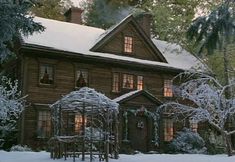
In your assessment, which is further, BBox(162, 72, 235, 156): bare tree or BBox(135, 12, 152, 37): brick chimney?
BBox(135, 12, 152, 37): brick chimney

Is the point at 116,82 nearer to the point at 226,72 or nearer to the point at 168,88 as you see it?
the point at 168,88

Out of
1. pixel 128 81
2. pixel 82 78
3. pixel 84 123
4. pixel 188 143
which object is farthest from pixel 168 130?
pixel 84 123

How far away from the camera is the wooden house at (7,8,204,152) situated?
24609 millimetres

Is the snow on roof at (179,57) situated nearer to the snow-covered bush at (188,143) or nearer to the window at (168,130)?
the window at (168,130)

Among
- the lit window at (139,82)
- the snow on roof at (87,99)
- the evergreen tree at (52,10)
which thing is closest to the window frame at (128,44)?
the lit window at (139,82)

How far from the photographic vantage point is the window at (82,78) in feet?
87.2

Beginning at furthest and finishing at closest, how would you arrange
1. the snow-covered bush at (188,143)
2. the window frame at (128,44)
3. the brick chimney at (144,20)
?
1. the brick chimney at (144,20)
2. the window frame at (128,44)
3. the snow-covered bush at (188,143)

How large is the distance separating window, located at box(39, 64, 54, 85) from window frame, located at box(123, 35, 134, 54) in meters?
5.87

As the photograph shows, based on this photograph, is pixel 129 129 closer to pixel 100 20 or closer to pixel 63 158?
pixel 63 158

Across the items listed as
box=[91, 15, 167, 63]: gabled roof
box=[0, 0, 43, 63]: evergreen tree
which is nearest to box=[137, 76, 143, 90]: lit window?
box=[91, 15, 167, 63]: gabled roof

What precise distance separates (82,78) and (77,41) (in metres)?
2.80

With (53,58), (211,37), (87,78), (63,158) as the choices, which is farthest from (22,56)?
(211,37)

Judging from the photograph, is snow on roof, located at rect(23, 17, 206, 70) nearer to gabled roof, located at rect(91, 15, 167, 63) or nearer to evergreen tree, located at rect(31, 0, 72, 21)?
gabled roof, located at rect(91, 15, 167, 63)

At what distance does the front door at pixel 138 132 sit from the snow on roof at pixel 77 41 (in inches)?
147
